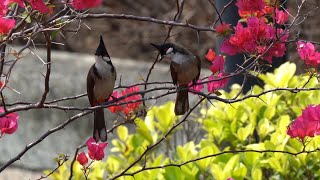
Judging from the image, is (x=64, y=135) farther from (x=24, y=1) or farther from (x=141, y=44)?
(x=24, y=1)

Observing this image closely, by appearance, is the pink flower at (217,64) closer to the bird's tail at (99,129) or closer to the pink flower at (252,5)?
the pink flower at (252,5)

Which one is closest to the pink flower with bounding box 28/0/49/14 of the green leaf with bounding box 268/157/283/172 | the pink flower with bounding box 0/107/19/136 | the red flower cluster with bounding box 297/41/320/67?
the pink flower with bounding box 0/107/19/136

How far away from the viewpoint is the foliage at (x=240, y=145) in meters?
3.04

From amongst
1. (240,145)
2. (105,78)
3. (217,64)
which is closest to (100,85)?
(105,78)

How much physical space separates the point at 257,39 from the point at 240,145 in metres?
1.08

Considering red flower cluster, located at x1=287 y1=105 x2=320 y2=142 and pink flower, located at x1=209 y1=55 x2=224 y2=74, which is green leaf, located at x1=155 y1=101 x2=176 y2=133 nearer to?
pink flower, located at x1=209 y1=55 x2=224 y2=74

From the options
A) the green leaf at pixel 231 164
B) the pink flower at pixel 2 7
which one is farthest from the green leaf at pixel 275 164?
the pink flower at pixel 2 7

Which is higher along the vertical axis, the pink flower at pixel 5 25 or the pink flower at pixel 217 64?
the pink flower at pixel 217 64

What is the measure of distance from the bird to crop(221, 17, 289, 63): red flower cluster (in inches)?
12.0

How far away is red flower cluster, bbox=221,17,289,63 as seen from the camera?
242cm

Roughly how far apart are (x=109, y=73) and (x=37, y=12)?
58 cm

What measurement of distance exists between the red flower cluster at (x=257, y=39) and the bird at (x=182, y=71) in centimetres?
30

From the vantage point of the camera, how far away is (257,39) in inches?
96.6

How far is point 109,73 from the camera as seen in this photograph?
2.72 metres
